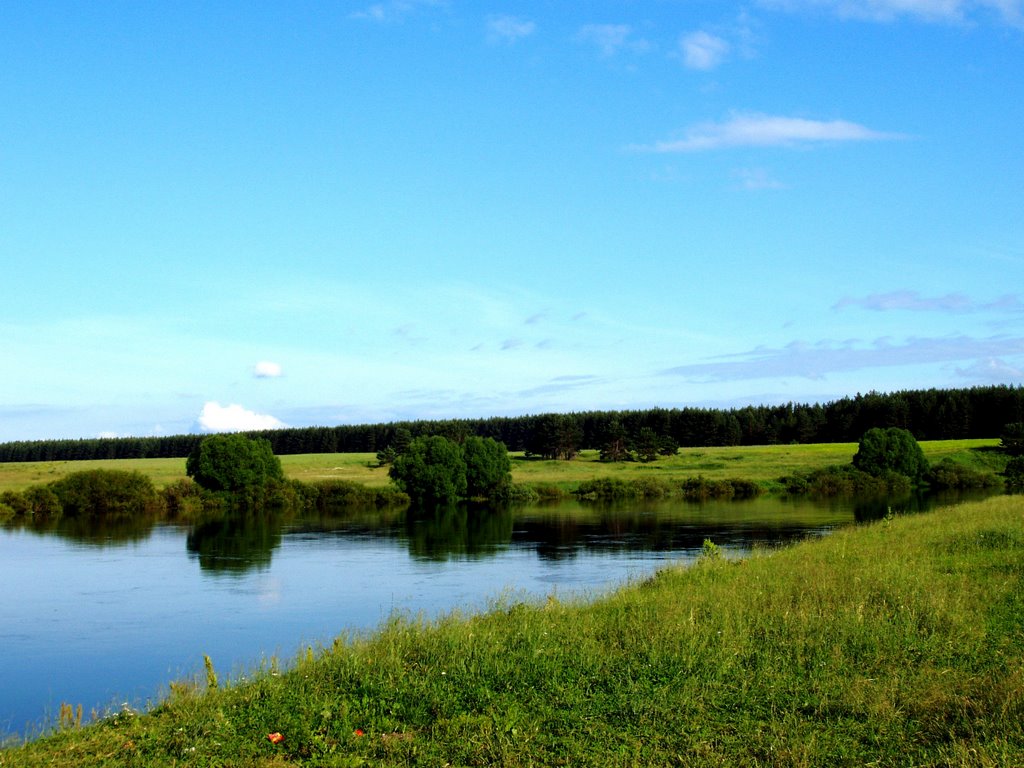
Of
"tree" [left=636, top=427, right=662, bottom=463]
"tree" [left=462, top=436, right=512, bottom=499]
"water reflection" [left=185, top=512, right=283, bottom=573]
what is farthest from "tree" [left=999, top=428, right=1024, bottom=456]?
"water reflection" [left=185, top=512, right=283, bottom=573]

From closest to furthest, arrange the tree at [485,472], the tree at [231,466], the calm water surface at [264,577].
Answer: the calm water surface at [264,577], the tree at [231,466], the tree at [485,472]

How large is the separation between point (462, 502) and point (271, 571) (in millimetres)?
42215

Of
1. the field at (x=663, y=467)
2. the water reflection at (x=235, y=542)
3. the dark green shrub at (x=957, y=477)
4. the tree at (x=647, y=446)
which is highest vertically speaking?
the tree at (x=647, y=446)

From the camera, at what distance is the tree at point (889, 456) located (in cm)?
8462

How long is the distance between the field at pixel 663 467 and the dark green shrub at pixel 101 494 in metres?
11.8

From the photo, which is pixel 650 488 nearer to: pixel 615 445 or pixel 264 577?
pixel 615 445

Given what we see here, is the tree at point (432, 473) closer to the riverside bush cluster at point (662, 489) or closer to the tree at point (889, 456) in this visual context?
the riverside bush cluster at point (662, 489)

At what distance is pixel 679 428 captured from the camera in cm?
12825

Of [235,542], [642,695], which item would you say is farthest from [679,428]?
[642,695]

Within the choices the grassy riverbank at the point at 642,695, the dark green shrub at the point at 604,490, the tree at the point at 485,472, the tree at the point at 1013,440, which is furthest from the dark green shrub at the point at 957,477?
the grassy riverbank at the point at 642,695

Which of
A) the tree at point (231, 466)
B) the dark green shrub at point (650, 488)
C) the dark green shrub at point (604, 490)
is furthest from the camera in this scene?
the dark green shrub at point (650, 488)

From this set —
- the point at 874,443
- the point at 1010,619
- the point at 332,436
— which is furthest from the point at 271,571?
the point at 332,436

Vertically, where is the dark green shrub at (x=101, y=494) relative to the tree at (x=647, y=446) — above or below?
below

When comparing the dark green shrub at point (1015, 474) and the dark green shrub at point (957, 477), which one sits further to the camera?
the dark green shrub at point (957, 477)
